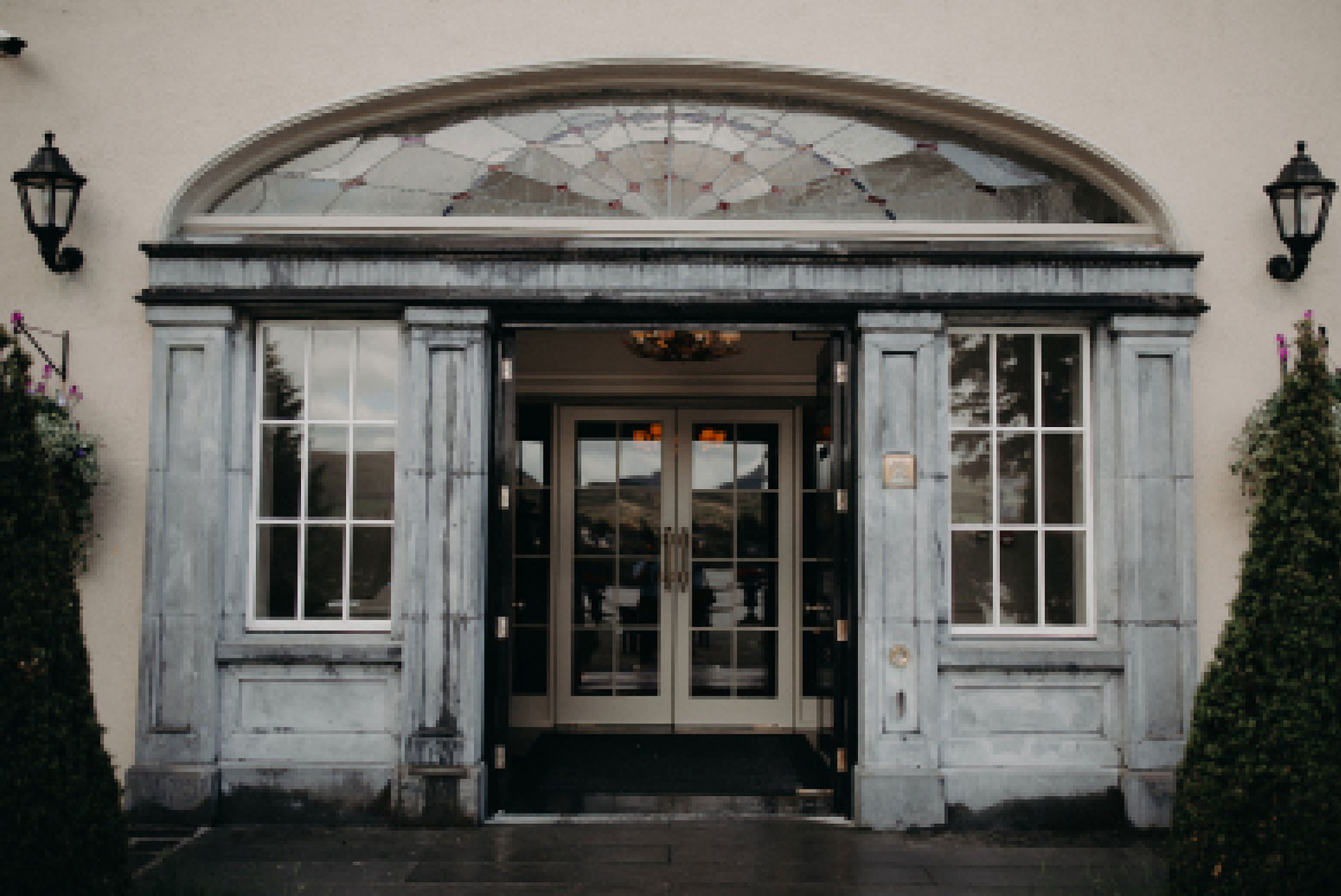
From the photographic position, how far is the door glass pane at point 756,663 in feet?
24.4

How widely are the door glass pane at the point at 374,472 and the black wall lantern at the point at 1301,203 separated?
502 cm

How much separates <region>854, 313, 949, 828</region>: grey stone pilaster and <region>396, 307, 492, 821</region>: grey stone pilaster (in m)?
2.10

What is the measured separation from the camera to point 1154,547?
16.7 ft

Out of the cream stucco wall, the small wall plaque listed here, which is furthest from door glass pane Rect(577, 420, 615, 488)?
the cream stucco wall

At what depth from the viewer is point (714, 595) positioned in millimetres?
7523

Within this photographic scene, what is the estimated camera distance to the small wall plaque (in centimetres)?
511

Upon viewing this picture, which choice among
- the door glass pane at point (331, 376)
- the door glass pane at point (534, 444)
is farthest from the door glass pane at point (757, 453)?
the door glass pane at point (331, 376)

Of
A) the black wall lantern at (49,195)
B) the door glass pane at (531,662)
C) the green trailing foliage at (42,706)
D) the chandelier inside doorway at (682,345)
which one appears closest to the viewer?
the green trailing foliage at (42,706)

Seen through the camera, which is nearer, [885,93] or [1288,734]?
[1288,734]

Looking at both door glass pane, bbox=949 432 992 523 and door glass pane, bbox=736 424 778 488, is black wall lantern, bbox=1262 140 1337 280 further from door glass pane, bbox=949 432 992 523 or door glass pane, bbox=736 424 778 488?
door glass pane, bbox=736 424 778 488

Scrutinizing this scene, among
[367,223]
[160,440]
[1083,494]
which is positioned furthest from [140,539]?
[1083,494]

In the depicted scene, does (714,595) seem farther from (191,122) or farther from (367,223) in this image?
(191,122)

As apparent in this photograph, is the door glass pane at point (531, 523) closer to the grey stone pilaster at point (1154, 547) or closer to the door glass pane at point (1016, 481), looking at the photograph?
the door glass pane at point (1016, 481)

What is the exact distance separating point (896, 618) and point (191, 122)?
4.84 metres
